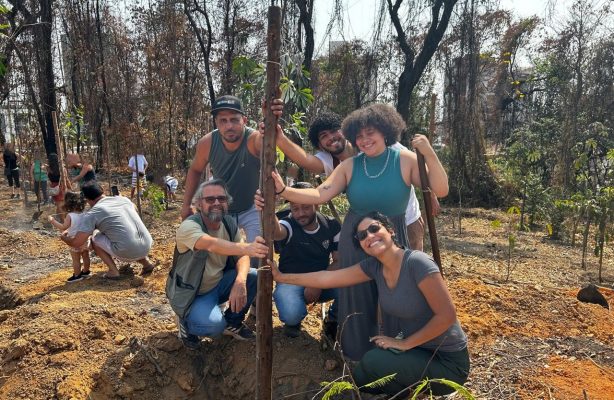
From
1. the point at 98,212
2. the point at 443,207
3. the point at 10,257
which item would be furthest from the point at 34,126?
the point at 443,207

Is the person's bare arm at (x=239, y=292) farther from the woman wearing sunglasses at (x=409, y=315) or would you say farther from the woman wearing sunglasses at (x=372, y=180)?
the woman wearing sunglasses at (x=372, y=180)

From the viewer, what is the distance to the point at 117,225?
15.5ft

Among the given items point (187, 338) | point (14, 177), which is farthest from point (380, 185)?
point (14, 177)

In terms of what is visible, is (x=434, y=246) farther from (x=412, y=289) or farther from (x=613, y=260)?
(x=613, y=260)

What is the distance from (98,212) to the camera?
4703 mm

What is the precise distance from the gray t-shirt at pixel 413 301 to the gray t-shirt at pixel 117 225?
3.10m

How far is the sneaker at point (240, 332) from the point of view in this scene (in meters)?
3.30

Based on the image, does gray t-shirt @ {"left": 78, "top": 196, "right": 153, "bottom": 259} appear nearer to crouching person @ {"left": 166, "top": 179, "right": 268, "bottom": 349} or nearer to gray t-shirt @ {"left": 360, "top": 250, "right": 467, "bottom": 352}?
crouching person @ {"left": 166, "top": 179, "right": 268, "bottom": 349}

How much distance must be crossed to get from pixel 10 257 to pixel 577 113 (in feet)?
36.4

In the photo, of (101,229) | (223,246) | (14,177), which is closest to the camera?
(223,246)

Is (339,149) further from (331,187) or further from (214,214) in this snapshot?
(214,214)

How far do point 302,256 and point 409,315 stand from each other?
107 centimetres

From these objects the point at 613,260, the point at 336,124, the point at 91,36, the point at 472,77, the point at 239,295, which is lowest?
the point at 613,260

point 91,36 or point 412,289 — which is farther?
point 91,36
